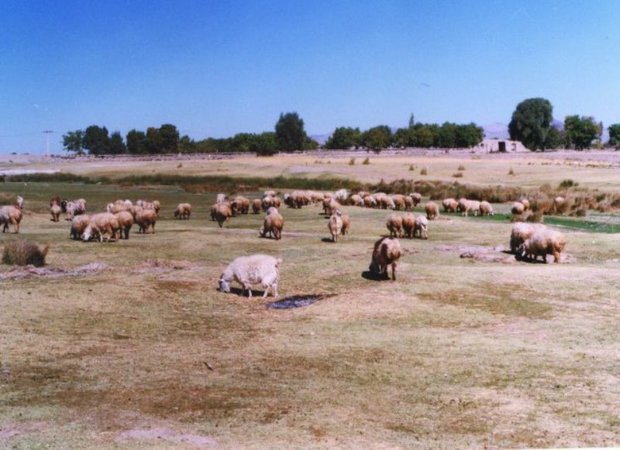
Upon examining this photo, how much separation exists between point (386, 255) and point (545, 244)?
6.02 metres

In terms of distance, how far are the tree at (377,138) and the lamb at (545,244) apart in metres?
144

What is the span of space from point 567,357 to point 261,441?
588cm

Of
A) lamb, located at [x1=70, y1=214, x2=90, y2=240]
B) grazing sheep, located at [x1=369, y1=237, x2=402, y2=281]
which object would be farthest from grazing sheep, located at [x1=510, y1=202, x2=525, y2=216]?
lamb, located at [x1=70, y1=214, x2=90, y2=240]

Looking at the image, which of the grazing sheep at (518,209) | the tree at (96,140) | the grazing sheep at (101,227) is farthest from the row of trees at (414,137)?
the grazing sheep at (101,227)

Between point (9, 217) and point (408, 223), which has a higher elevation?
point (9, 217)

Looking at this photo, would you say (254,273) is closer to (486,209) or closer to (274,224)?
(274,224)

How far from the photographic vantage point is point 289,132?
157375 millimetres

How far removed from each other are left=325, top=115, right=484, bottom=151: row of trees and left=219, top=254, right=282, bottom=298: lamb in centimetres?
14338

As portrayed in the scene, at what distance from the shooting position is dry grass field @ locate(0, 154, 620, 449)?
27.3 feet

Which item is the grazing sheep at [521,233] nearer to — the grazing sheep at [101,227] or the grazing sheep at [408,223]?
the grazing sheep at [408,223]

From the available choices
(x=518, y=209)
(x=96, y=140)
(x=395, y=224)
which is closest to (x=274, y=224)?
(x=395, y=224)

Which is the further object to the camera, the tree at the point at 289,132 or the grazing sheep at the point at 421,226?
the tree at the point at 289,132

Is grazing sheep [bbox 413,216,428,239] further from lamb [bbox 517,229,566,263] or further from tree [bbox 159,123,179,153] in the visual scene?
tree [bbox 159,123,179,153]

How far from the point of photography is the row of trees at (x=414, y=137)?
163788mm
